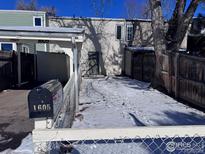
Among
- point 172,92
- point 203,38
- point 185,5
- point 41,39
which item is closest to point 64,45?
point 41,39

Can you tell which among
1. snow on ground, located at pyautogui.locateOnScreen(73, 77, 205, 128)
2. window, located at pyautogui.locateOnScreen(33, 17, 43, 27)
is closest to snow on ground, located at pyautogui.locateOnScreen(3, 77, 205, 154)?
snow on ground, located at pyautogui.locateOnScreen(73, 77, 205, 128)

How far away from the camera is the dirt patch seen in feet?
20.1

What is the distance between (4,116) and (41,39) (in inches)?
180

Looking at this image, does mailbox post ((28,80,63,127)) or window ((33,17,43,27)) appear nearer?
mailbox post ((28,80,63,127))

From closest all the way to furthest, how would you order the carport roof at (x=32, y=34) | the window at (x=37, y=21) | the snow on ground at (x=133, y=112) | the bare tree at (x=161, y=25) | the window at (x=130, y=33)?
the snow on ground at (x=133, y=112) < the carport roof at (x=32, y=34) < the bare tree at (x=161, y=25) < the window at (x=37, y=21) < the window at (x=130, y=33)

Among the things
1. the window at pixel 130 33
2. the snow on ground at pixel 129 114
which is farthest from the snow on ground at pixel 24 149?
the window at pixel 130 33

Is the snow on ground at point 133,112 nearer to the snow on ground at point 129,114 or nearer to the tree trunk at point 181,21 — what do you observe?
the snow on ground at point 129,114

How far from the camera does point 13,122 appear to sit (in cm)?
805

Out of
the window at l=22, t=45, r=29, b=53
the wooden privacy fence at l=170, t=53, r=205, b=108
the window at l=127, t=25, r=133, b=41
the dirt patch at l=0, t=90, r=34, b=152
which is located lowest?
the dirt patch at l=0, t=90, r=34, b=152

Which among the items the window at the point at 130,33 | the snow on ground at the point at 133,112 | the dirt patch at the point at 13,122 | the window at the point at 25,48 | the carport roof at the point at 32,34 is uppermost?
the window at the point at 130,33

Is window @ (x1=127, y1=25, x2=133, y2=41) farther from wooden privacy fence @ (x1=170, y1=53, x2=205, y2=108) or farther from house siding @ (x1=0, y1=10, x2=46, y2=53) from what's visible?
wooden privacy fence @ (x1=170, y1=53, x2=205, y2=108)

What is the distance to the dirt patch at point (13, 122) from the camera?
6131 millimetres

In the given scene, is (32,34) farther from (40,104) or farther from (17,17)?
(17,17)

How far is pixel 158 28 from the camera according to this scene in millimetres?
14750
